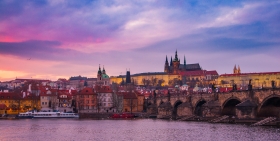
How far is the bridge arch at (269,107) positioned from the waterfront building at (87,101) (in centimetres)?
5705

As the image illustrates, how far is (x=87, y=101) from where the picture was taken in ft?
375

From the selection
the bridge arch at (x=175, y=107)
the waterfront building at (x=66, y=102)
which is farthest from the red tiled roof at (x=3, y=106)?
the bridge arch at (x=175, y=107)

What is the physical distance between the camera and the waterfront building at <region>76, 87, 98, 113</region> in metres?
113

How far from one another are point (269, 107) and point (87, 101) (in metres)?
59.5

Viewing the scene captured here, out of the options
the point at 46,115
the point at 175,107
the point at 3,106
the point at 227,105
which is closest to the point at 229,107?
the point at 227,105

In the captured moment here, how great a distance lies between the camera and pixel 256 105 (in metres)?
62.8

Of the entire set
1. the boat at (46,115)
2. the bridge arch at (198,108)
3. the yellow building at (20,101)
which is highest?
the yellow building at (20,101)

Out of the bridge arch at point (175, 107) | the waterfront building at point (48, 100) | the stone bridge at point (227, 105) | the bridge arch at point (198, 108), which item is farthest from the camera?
the waterfront building at point (48, 100)

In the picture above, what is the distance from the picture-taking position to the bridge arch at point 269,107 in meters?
62.2

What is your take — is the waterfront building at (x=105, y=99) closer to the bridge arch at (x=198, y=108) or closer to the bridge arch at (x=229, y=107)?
the bridge arch at (x=198, y=108)

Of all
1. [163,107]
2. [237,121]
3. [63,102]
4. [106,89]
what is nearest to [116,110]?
[106,89]

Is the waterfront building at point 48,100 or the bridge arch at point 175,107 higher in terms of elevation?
the waterfront building at point 48,100

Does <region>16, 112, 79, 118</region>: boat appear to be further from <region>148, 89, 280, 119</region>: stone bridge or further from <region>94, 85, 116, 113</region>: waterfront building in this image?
<region>148, 89, 280, 119</region>: stone bridge

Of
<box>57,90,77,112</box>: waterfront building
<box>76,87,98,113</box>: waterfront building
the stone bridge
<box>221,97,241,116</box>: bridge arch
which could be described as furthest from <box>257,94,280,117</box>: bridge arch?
<box>57,90,77,112</box>: waterfront building
